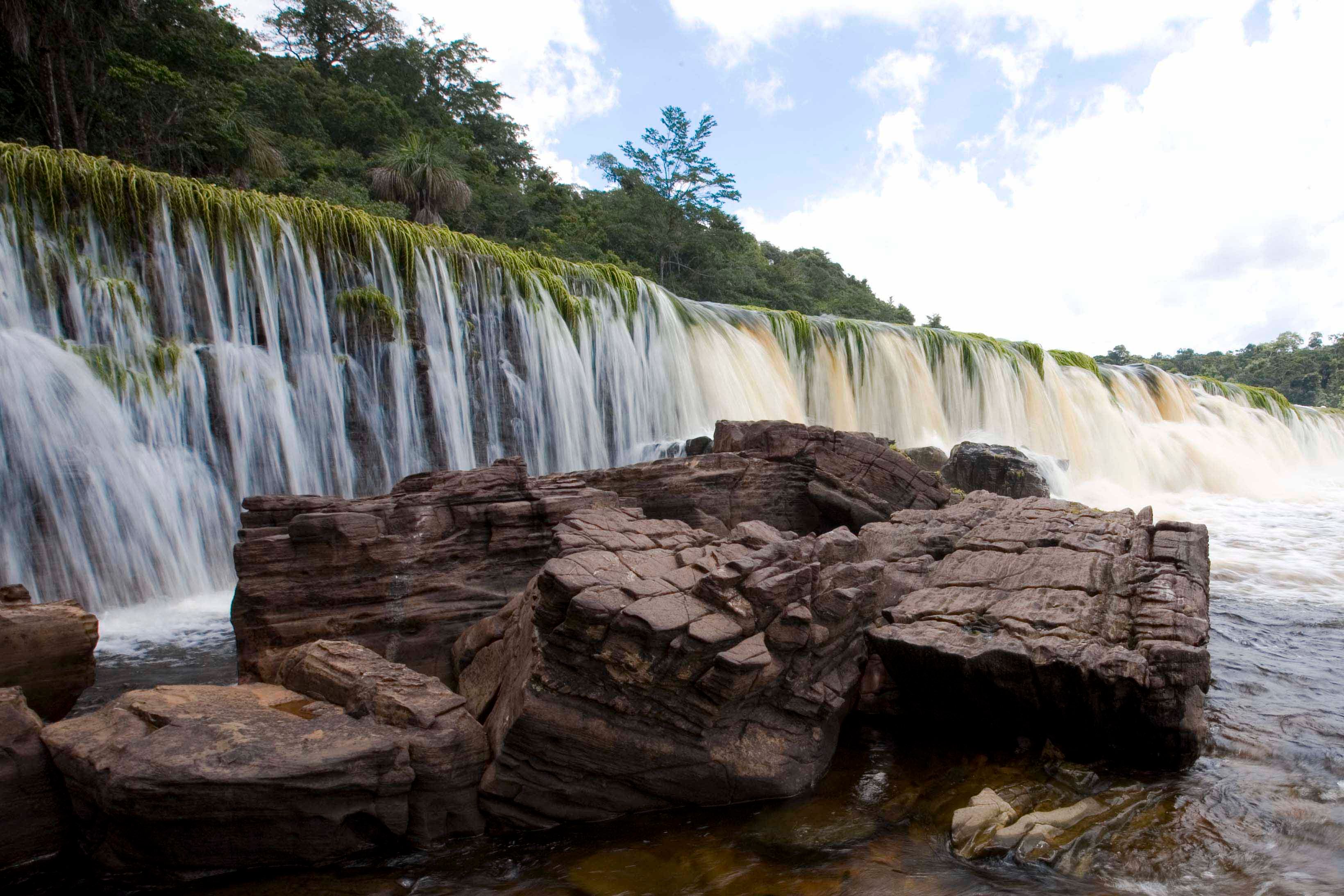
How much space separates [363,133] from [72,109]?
1582 cm

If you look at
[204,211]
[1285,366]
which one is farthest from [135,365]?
[1285,366]

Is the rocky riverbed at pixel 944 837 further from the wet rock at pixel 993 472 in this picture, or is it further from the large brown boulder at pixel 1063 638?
the wet rock at pixel 993 472

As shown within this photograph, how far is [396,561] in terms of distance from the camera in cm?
604

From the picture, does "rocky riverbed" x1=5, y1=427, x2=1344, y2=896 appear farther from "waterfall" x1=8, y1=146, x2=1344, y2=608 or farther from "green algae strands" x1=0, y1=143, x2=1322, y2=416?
"green algae strands" x1=0, y1=143, x2=1322, y2=416

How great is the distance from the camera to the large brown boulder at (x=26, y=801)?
147 inches

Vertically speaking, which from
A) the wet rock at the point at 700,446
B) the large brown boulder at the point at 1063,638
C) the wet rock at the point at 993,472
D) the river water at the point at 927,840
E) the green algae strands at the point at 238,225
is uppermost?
the green algae strands at the point at 238,225

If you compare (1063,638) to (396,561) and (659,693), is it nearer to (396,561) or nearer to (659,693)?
(659,693)

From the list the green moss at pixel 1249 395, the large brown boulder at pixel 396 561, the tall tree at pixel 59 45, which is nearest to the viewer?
the large brown boulder at pixel 396 561

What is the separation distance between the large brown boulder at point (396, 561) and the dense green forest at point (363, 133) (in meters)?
15.0

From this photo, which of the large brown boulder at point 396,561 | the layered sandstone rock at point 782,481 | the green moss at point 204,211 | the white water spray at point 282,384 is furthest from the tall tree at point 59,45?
the layered sandstone rock at point 782,481

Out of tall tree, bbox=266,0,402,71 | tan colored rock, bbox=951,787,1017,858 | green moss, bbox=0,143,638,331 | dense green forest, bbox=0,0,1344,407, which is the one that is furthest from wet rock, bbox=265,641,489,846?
tall tree, bbox=266,0,402,71

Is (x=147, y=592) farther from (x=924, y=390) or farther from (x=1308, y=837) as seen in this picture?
(x=924, y=390)

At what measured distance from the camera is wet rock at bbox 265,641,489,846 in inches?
158

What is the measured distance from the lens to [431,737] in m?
4.11
